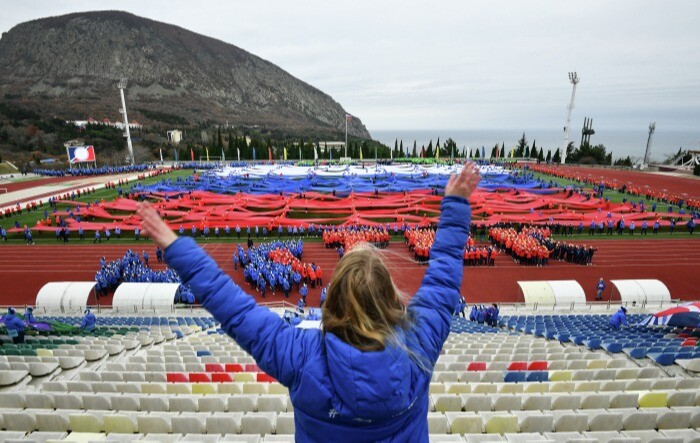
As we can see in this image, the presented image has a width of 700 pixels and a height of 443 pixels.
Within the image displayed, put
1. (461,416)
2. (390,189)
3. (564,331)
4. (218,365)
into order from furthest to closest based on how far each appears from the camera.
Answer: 1. (390,189)
2. (564,331)
3. (218,365)
4. (461,416)

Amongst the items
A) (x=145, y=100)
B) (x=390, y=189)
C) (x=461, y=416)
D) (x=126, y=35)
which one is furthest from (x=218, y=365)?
(x=126, y=35)

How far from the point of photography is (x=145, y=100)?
152 meters

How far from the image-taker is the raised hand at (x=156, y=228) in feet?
5.57

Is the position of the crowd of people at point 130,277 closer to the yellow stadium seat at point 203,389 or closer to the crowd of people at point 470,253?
the yellow stadium seat at point 203,389

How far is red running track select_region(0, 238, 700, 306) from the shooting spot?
58.2 ft

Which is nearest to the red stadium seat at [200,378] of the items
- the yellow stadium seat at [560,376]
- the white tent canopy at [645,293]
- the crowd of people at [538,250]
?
the yellow stadium seat at [560,376]

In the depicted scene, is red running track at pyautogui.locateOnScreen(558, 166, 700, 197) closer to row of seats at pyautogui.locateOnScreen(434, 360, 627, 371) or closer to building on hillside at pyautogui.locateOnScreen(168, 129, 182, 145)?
row of seats at pyautogui.locateOnScreen(434, 360, 627, 371)

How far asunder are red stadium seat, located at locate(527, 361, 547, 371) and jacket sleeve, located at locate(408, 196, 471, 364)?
6.23 meters

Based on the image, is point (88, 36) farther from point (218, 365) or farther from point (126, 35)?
point (218, 365)

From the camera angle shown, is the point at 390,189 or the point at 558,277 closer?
the point at 558,277

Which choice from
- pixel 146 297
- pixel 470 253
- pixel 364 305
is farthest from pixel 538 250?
pixel 364 305

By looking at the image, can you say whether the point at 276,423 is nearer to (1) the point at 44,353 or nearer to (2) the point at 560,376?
(2) the point at 560,376

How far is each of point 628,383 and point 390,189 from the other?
33832mm

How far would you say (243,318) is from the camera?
166 centimetres
